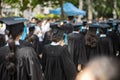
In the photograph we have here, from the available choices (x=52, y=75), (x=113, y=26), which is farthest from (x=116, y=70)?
(x=113, y=26)

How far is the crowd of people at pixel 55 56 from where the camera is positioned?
234cm

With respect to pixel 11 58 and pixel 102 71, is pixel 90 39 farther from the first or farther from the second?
pixel 102 71

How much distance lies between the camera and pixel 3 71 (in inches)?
186

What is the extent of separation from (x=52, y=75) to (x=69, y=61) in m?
0.74

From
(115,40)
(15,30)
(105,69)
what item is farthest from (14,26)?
(115,40)

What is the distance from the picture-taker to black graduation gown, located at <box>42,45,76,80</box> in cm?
704

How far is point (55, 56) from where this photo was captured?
718 centimetres

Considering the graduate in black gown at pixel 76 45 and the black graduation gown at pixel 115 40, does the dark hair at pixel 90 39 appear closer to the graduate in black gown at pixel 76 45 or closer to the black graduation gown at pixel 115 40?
the graduate in black gown at pixel 76 45

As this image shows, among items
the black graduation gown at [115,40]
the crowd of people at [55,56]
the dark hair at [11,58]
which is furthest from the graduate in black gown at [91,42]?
the dark hair at [11,58]

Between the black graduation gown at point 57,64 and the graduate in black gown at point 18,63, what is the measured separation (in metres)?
2.36

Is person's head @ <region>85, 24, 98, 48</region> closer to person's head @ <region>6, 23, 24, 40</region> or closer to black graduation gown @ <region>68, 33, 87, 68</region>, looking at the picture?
black graduation gown @ <region>68, 33, 87, 68</region>

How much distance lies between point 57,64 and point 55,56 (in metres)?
0.18

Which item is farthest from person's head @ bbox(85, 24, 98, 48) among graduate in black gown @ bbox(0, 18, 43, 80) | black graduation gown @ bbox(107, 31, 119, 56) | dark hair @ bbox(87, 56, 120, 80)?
dark hair @ bbox(87, 56, 120, 80)

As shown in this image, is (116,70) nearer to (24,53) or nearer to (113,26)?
(24,53)
